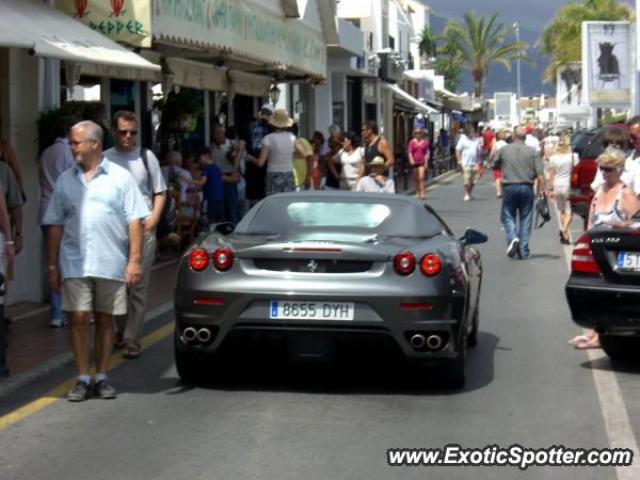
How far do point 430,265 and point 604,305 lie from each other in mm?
1532

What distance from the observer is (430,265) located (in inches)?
348

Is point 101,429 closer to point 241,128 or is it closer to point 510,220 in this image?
point 510,220

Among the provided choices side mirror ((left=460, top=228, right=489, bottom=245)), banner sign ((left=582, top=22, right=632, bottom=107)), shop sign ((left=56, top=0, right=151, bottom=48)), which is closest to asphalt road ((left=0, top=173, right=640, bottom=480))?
side mirror ((left=460, top=228, right=489, bottom=245))

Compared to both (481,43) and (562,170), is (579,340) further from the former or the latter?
(481,43)

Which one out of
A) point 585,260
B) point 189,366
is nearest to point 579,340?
point 585,260

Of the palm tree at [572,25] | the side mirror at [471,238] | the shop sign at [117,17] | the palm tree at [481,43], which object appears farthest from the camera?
the palm tree at [481,43]

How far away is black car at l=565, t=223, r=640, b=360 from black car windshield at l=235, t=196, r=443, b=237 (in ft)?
3.53

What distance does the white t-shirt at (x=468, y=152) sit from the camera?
33.7m

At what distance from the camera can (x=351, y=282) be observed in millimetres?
8750

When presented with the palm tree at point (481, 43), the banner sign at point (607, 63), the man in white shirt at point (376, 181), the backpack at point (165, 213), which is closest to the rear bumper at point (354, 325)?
the backpack at point (165, 213)

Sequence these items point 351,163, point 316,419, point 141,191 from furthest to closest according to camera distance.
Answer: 1. point 351,163
2. point 141,191
3. point 316,419

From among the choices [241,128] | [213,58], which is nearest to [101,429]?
[213,58]

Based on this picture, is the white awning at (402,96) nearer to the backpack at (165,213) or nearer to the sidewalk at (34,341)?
the backpack at (165,213)

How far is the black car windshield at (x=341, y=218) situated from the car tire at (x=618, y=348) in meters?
1.66
